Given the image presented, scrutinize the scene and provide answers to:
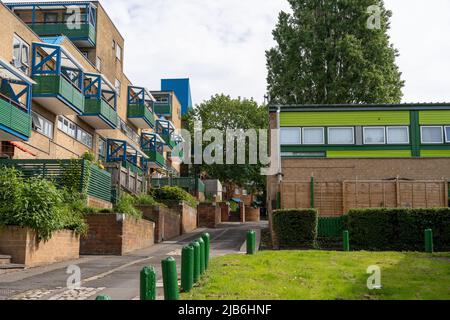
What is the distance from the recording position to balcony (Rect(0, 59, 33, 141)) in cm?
2203

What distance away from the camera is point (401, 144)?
1155 inches

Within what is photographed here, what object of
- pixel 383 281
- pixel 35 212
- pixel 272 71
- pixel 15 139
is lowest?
pixel 383 281

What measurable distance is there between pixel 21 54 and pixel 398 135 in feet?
59.6

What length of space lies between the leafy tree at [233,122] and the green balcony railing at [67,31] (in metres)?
20.4

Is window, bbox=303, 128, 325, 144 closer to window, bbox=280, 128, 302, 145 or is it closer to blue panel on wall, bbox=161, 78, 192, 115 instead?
window, bbox=280, 128, 302, 145

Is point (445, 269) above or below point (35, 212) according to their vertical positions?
below

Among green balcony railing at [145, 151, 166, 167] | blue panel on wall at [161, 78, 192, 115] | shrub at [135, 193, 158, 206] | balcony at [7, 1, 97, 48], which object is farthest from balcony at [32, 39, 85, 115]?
blue panel on wall at [161, 78, 192, 115]

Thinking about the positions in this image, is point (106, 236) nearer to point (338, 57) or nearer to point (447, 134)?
point (447, 134)

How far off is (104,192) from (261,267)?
39.9 feet

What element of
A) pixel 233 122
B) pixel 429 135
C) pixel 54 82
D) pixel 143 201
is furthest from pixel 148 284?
pixel 233 122

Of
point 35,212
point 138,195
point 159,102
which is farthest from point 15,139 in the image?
point 159,102
